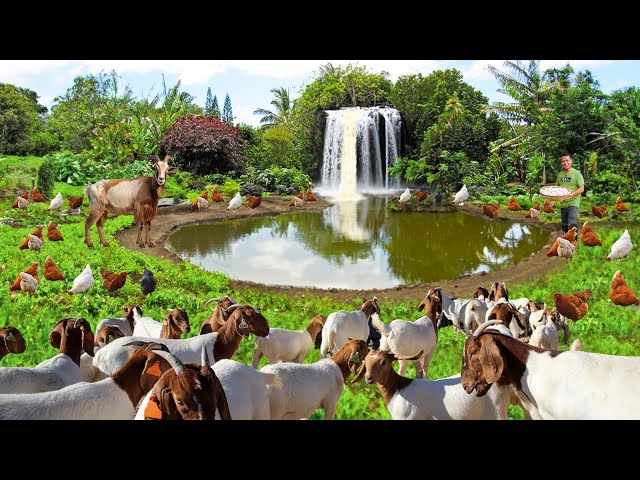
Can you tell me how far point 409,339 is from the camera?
4289mm

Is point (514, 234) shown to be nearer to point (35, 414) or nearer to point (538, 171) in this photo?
point (538, 171)

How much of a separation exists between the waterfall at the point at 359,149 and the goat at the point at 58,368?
8.21 ft

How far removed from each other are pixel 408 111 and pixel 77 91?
2.83 metres

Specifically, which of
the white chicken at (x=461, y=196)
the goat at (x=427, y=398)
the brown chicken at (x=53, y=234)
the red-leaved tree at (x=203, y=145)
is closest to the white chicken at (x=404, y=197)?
the white chicken at (x=461, y=196)

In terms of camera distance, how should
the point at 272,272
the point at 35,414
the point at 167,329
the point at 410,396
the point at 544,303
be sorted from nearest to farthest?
the point at 35,414 → the point at 410,396 → the point at 167,329 → the point at 544,303 → the point at 272,272

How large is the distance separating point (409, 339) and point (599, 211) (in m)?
2.02

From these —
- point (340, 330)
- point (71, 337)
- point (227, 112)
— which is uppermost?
point (227, 112)

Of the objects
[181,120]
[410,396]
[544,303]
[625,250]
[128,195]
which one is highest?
[181,120]

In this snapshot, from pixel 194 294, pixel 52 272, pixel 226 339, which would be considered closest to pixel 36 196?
pixel 52 272

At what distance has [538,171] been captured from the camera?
15.6ft

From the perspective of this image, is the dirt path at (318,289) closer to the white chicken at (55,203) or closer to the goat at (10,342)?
the white chicken at (55,203)

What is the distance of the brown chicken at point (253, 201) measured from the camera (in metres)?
5.15

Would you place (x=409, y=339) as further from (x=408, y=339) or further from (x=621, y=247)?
(x=621, y=247)
